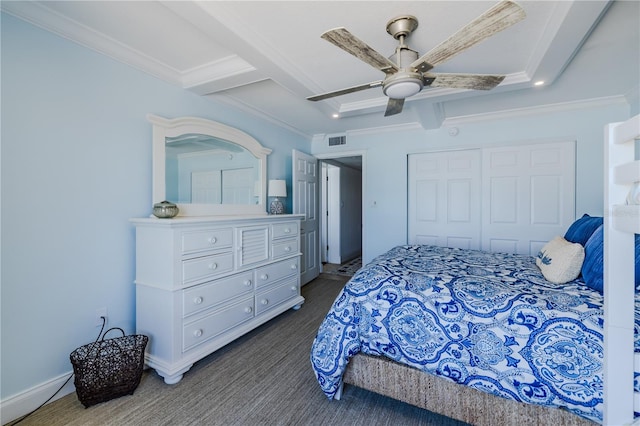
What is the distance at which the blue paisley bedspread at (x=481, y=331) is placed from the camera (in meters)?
1.22

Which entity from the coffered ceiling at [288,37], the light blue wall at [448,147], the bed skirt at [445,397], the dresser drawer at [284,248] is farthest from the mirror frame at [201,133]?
the bed skirt at [445,397]

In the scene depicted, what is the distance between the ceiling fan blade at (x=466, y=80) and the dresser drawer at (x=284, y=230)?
1.96m

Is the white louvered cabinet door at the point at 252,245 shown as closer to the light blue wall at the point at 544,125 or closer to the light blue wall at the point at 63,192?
the light blue wall at the point at 63,192

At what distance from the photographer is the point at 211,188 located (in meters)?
2.68

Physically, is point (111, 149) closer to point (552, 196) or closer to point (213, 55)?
point (213, 55)

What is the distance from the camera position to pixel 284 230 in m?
3.07

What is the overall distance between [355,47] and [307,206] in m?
2.89

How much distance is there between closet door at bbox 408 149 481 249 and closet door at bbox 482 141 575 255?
0.14m

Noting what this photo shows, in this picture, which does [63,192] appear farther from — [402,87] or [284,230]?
[402,87]

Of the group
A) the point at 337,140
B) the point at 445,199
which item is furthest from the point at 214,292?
the point at 445,199

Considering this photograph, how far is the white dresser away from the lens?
1925 mm

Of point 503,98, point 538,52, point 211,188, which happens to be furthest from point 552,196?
point 211,188

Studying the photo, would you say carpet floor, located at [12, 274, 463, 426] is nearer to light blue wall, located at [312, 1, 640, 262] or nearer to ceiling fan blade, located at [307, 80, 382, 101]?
ceiling fan blade, located at [307, 80, 382, 101]

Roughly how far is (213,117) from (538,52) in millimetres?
2835
